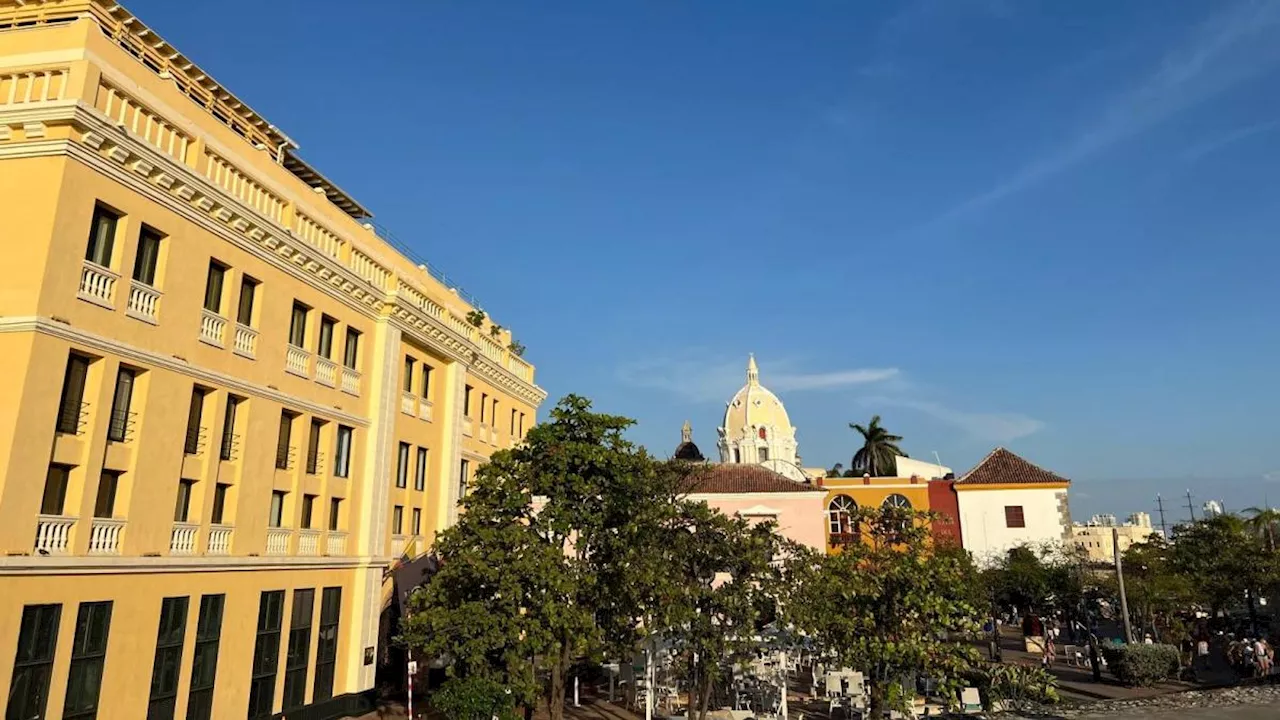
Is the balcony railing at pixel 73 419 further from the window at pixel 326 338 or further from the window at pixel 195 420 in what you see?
the window at pixel 326 338

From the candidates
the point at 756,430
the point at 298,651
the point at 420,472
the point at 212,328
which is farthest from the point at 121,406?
the point at 756,430

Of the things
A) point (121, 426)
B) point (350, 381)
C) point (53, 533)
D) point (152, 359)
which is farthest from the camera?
point (350, 381)

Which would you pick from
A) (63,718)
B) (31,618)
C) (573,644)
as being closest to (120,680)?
(63,718)

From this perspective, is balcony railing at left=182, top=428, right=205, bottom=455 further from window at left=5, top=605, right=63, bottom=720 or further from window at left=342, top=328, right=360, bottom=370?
window at left=342, top=328, right=360, bottom=370

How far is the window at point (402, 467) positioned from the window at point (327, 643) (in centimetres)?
423

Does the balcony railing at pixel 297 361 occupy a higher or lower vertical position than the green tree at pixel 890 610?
higher

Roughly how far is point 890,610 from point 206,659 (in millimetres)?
14084

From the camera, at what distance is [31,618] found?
497 inches

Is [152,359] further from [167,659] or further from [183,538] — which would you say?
[167,659]

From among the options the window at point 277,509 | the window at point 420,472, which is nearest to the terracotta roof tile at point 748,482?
the window at point 420,472

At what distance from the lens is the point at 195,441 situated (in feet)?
54.1

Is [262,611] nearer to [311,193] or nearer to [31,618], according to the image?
[31,618]

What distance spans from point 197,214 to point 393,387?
8.19m

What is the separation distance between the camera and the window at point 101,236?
14.1 metres
